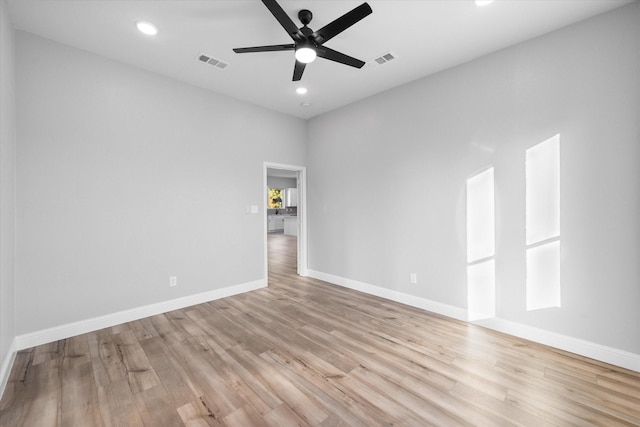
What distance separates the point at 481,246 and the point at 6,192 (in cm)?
462

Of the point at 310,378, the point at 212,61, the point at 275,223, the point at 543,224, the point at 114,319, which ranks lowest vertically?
the point at 310,378

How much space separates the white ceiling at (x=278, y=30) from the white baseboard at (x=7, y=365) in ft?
9.82

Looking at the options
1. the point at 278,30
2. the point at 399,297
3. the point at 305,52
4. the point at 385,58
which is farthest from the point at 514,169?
the point at 278,30

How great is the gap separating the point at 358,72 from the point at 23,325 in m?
4.54

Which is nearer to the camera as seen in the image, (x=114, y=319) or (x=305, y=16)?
(x=305, y=16)

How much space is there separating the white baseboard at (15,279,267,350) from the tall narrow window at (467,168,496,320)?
327 cm

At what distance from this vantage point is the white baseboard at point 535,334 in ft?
7.34

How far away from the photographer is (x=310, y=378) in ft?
6.86

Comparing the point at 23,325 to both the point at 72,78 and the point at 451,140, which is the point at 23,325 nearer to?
the point at 72,78

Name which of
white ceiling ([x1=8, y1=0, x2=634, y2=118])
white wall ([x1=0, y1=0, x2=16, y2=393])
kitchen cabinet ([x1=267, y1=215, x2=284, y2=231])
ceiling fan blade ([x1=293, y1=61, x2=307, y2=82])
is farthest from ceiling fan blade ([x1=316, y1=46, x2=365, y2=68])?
kitchen cabinet ([x1=267, y1=215, x2=284, y2=231])

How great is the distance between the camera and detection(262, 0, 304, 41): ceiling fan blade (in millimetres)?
1825

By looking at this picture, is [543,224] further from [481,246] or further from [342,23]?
[342,23]

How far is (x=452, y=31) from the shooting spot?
2.56m

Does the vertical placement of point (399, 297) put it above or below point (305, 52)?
below
